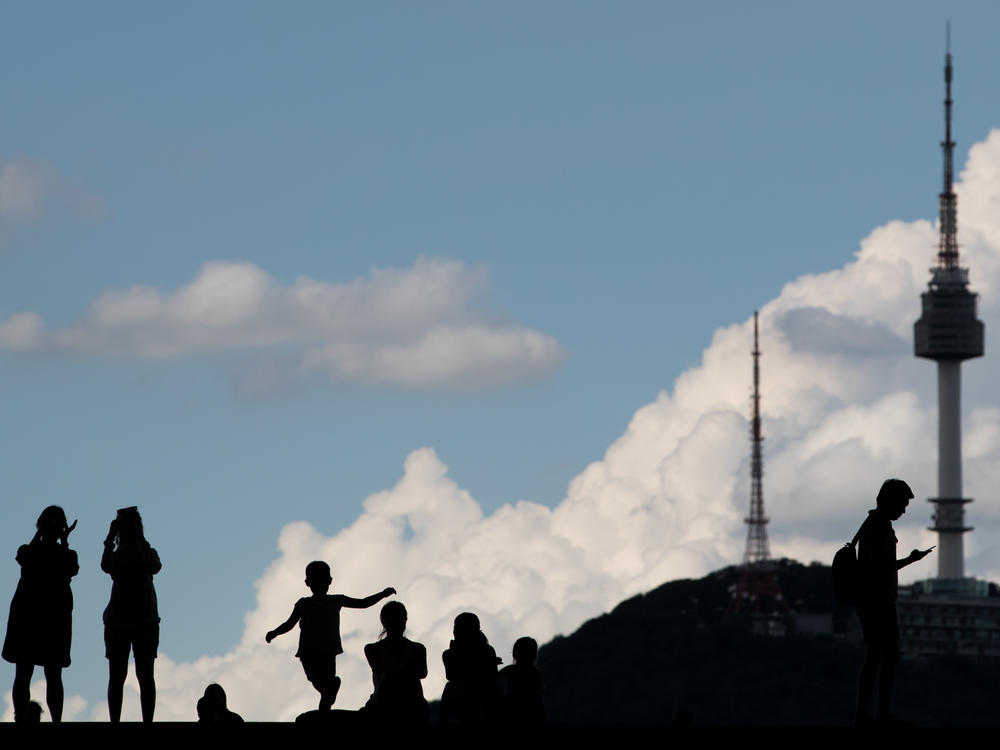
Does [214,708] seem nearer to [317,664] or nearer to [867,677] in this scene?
[317,664]

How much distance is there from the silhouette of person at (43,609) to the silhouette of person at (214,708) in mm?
3267

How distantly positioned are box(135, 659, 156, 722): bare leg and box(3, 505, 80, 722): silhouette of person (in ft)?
2.79

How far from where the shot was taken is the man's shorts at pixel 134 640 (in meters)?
23.7

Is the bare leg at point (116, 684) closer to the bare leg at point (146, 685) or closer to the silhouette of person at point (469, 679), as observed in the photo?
the bare leg at point (146, 685)

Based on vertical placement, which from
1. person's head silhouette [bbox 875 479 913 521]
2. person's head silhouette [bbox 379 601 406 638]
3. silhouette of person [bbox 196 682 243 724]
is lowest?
silhouette of person [bbox 196 682 243 724]

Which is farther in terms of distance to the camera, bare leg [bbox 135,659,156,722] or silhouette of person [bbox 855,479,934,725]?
bare leg [bbox 135,659,156,722]

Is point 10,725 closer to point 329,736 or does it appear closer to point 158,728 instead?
point 158,728

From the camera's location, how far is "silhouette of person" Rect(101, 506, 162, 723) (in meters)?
23.6

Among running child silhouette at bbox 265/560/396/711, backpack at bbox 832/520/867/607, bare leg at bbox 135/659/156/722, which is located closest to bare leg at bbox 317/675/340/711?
running child silhouette at bbox 265/560/396/711

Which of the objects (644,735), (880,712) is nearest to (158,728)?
(644,735)

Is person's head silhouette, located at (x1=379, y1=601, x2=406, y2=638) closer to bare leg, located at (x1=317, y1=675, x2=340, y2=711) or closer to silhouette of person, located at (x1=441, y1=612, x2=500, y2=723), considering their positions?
silhouette of person, located at (x1=441, y1=612, x2=500, y2=723)

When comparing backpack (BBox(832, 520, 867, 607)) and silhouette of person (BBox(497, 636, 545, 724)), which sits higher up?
backpack (BBox(832, 520, 867, 607))

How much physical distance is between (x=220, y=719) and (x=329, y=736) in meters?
1.07

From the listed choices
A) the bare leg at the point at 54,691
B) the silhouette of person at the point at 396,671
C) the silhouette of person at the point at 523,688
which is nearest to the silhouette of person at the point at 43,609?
the bare leg at the point at 54,691
